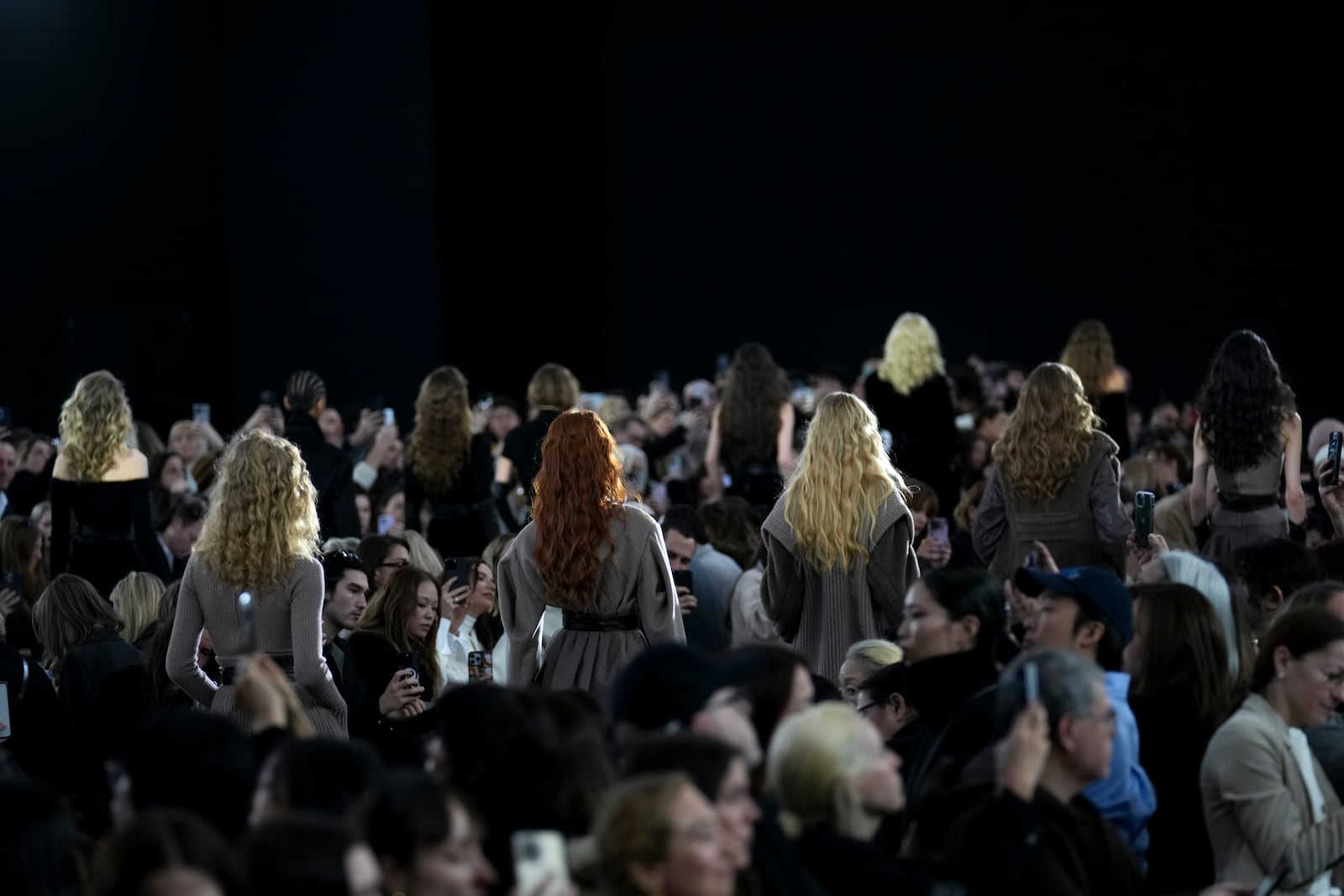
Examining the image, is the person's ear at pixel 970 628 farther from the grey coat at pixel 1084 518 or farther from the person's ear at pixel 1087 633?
the grey coat at pixel 1084 518

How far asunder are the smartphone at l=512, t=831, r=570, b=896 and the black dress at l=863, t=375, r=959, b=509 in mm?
6177

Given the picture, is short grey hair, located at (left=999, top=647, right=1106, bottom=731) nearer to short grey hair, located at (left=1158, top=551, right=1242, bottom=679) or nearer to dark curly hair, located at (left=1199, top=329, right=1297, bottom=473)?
short grey hair, located at (left=1158, top=551, right=1242, bottom=679)

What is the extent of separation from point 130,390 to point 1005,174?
7745mm

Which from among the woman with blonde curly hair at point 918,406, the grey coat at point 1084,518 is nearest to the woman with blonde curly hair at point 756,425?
the woman with blonde curly hair at point 918,406

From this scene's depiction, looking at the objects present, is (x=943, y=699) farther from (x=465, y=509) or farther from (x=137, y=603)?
(x=465, y=509)

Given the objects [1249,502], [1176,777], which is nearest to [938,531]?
[1249,502]

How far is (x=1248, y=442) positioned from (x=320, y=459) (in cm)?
389

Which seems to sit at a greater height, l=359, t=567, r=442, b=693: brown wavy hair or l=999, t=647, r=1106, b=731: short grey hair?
l=999, t=647, r=1106, b=731: short grey hair

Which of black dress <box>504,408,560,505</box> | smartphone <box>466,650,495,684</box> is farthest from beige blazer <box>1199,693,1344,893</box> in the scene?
black dress <box>504,408,560,505</box>

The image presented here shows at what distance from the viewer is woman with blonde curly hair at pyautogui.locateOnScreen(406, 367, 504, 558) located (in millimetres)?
8148

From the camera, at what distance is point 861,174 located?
16344mm

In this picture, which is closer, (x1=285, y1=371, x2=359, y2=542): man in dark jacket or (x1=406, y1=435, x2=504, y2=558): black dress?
(x1=285, y1=371, x2=359, y2=542): man in dark jacket

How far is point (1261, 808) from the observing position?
3732mm

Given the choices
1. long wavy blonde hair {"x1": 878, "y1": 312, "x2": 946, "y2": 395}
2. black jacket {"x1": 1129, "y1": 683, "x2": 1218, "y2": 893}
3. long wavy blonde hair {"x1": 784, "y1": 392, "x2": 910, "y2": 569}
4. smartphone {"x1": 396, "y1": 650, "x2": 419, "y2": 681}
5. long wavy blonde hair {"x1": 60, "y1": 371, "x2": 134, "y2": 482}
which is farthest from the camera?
long wavy blonde hair {"x1": 878, "y1": 312, "x2": 946, "y2": 395}
